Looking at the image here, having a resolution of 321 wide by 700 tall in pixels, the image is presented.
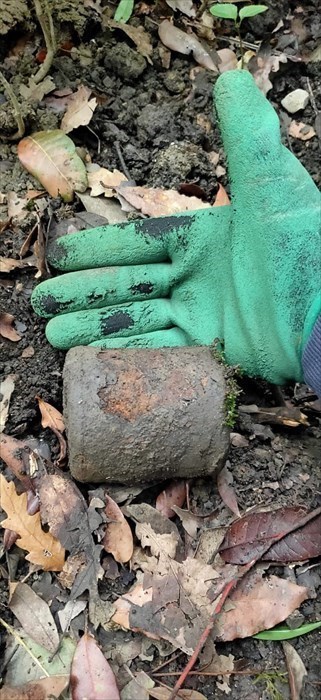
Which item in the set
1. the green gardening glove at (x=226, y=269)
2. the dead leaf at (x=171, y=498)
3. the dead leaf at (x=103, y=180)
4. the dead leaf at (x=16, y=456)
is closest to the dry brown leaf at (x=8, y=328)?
the green gardening glove at (x=226, y=269)

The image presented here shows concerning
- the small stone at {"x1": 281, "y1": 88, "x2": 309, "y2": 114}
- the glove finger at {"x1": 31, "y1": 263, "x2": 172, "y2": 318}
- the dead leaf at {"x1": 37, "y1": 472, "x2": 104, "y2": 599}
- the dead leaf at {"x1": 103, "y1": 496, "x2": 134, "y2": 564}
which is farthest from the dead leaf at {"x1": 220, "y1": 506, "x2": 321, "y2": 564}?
the small stone at {"x1": 281, "y1": 88, "x2": 309, "y2": 114}

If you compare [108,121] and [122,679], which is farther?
[108,121]

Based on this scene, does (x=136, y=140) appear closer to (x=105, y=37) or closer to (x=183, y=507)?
(x=105, y=37)

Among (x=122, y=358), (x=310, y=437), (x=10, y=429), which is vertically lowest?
(x=310, y=437)

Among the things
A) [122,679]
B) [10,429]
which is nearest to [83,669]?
[122,679]

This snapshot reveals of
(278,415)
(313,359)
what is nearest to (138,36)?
(313,359)

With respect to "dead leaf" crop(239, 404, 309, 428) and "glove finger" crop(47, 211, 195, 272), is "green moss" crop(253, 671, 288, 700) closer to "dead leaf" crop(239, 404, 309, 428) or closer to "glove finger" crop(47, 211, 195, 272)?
"dead leaf" crop(239, 404, 309, 428)
